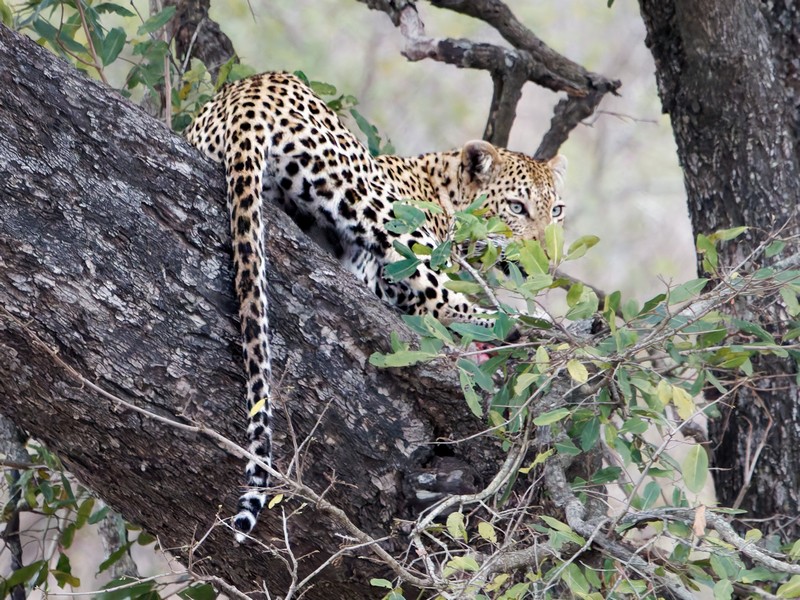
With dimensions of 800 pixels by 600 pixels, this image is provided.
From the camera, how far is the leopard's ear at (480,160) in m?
5.59

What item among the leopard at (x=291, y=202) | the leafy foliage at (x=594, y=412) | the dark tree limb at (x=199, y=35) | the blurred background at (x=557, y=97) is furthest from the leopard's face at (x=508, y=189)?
the blurred background at (x=557, y=97)

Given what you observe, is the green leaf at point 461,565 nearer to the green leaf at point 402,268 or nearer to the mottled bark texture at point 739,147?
the green leaf at point 402,268

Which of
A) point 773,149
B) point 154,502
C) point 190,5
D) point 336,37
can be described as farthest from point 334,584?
point 336,37

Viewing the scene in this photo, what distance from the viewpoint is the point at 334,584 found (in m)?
3.35

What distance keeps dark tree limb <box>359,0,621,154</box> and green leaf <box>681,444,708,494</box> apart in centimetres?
310

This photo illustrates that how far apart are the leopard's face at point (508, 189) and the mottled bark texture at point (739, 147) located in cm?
104

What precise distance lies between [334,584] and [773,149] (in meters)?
2.59

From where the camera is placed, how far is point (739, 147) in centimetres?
461

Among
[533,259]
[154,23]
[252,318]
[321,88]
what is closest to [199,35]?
[321,88]

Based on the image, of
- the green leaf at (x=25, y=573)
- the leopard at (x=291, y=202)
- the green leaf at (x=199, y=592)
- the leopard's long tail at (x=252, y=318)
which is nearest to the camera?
the leopard's long tail at (x=252, y=318)

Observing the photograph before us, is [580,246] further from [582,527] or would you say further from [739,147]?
[739,147]

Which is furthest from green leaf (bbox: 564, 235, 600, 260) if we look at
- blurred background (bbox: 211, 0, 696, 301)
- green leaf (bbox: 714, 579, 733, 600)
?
blurred background (bbox: 211, 0, 696, 301)

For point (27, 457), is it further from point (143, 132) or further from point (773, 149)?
point (773, 149)

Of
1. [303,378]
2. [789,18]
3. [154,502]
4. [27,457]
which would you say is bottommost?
[27,457]
